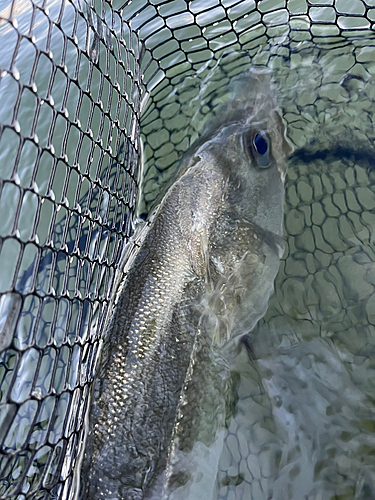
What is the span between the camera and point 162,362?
6.43ft

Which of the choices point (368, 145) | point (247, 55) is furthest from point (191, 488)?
Result: point (247, 55)

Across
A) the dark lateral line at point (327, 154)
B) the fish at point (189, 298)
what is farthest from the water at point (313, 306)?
the fish at point (189, 298)

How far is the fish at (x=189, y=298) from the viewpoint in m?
1.79

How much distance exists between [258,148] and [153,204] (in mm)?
709

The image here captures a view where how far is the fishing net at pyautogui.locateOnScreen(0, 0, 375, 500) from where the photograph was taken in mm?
1856

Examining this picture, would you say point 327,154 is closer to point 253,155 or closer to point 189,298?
point 253,155

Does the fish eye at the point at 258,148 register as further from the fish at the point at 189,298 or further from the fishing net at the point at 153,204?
the fishing net at the point at 153,204

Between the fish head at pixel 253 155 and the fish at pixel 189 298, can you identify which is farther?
the fish head at pixel 253 155

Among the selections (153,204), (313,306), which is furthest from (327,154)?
(153,204)

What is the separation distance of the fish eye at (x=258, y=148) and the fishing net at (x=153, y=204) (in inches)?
8.3

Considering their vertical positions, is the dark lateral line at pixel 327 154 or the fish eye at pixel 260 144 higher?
the dark lateral line at pixel 327 154

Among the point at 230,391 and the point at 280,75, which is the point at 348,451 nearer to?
the point at 230,391

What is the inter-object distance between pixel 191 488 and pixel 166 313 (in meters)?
0.74

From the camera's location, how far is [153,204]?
269 cm
